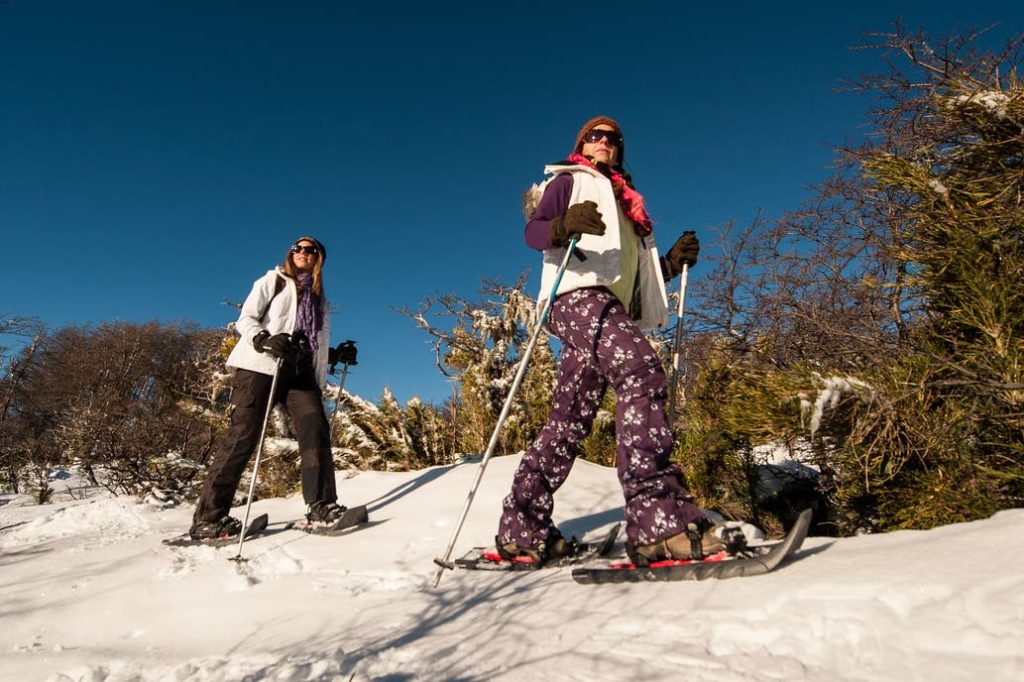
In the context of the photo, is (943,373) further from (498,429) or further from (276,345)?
(276,345)

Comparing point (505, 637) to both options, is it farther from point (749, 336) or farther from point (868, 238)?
point (868, 238)

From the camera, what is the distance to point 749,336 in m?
3.90

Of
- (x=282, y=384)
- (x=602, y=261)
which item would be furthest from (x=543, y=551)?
(x=282, y=384)

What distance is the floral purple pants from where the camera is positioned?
1909 mm

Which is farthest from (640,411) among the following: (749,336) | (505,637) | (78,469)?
(78,469)

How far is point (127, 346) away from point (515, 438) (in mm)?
23245

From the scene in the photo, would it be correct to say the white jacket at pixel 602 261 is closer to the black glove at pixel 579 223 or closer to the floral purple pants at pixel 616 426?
the floral purple pants at pixel 616 426

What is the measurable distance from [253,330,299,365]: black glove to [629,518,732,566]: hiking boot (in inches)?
92.7

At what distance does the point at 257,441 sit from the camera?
11.3 ft

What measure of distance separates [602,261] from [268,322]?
93.5 inches

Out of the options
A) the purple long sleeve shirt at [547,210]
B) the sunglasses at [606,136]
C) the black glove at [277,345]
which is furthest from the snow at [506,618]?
the sunglasses at [606,136]

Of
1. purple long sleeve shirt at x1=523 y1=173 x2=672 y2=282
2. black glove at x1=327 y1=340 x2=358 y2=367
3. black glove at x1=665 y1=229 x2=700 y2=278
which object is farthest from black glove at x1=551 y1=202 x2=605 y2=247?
black glove at x1=327 y1=340 x2=358 y2=367

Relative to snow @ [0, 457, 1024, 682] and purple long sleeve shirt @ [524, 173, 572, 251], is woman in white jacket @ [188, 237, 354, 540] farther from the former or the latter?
purple long sleeve shirt @ [524, 173, 572, 251]

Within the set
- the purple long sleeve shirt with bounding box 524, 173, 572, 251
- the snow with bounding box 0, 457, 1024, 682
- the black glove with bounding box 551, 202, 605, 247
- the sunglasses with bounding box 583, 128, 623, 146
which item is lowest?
the snow with bounding box 0, 457, 1024, 682
